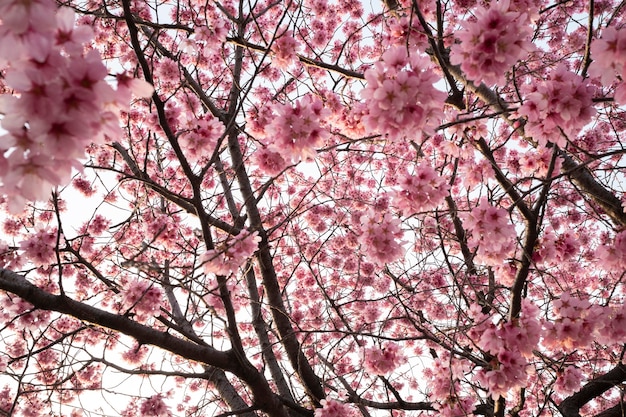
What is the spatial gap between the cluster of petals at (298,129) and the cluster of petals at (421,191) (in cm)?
70

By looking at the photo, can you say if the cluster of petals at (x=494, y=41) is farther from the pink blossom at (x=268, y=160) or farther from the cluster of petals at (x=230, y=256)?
the cluster of petals at (x=230, y=256)

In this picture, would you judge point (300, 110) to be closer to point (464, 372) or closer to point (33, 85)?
point (33, 85)

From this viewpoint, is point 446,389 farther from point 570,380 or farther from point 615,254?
point 615,254

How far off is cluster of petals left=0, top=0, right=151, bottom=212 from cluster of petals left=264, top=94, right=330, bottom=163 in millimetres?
977

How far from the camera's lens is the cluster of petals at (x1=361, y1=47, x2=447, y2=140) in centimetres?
156

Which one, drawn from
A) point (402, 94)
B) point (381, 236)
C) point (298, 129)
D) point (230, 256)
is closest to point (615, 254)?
point (381, 236)

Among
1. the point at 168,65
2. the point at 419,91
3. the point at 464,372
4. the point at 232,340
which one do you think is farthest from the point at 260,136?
the point at 464,372

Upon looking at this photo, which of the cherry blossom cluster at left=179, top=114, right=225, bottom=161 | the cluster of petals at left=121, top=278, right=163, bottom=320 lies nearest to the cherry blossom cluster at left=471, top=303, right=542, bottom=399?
the cherry blossom cluster at left=179, top=114, right=225, bottom=161

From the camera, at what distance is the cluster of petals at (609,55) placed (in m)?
1.47

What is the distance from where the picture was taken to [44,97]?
2.87 feet

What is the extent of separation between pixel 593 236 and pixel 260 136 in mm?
5467

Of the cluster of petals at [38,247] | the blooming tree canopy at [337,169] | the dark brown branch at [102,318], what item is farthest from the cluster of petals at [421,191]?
the cluster of petals at [38,247]

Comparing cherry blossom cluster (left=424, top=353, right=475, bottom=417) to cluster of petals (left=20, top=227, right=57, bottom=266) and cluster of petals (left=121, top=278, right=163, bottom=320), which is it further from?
cluster of petals (left=20, top=227, right=57, bottom=266)

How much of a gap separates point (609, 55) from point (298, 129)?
123 centimetres
